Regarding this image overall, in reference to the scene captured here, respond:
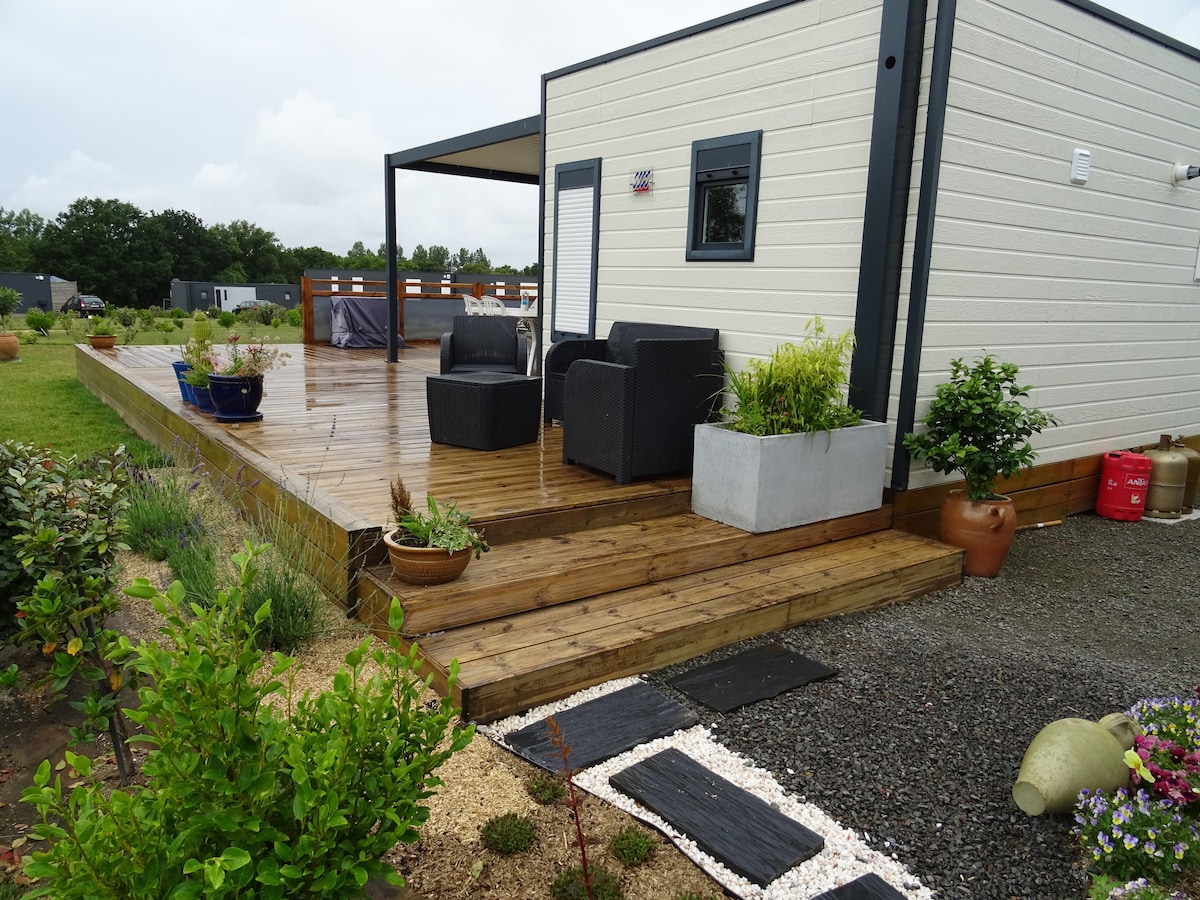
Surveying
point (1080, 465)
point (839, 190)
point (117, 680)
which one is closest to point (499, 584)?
point (117, 680)

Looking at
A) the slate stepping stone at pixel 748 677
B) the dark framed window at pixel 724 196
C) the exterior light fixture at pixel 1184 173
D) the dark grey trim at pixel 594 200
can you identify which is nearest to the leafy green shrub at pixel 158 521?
the slate stepping stone at pixel 748 677

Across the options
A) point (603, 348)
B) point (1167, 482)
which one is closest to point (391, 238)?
point (603, 348)

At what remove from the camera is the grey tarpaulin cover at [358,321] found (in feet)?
42.4

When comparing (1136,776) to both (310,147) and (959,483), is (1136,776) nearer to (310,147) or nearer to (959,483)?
(959,483)

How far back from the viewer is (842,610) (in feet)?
12.6

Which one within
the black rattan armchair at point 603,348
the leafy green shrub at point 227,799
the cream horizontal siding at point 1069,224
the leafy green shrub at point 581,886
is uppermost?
the cream horizontal siding at point 1069,224

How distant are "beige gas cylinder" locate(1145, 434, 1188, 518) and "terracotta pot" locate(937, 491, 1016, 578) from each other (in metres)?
2.50

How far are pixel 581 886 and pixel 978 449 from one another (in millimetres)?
3331

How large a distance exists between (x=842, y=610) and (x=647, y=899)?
2.19 meters

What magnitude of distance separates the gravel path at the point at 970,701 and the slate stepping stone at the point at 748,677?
0.15ft

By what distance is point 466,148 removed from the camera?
8352 millimetres

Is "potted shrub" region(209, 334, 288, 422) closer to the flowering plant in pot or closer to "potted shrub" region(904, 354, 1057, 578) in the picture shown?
the flowering plant in pot

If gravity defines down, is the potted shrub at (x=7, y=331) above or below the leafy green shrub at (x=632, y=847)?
above

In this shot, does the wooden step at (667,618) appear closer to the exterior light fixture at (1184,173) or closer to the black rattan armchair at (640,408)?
the black rattan armchair at (640,408)
